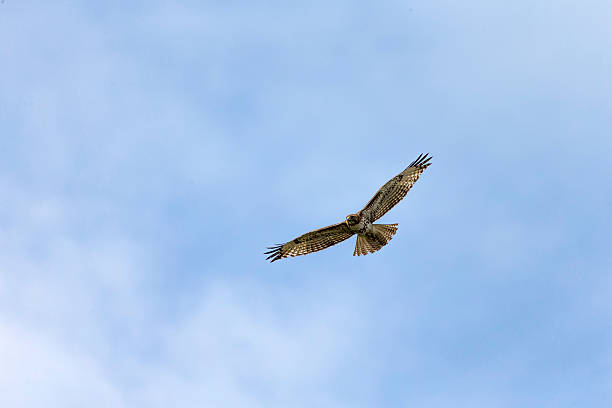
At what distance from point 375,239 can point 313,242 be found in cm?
210

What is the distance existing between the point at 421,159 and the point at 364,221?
317 cm

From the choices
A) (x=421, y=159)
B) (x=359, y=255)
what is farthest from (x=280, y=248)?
(x=421, y=159)

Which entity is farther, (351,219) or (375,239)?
(375,239)

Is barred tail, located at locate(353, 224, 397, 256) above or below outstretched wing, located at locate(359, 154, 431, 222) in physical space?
below

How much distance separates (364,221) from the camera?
1906 centimetres

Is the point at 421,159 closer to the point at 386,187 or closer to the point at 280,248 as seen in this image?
the point at 386,187

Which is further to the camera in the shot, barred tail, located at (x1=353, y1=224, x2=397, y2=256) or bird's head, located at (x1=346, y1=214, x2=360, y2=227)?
barred tail, located at (x1=353, y1=224, x2=397, y2=256)

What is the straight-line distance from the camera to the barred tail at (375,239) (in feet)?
63.2

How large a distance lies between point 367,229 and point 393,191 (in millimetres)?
1596

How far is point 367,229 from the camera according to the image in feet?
63.1

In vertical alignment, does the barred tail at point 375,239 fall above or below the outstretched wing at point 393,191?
below

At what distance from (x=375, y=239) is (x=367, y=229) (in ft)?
1.77

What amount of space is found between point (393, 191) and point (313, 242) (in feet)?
10.5

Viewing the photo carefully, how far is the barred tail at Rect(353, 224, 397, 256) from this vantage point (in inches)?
758
